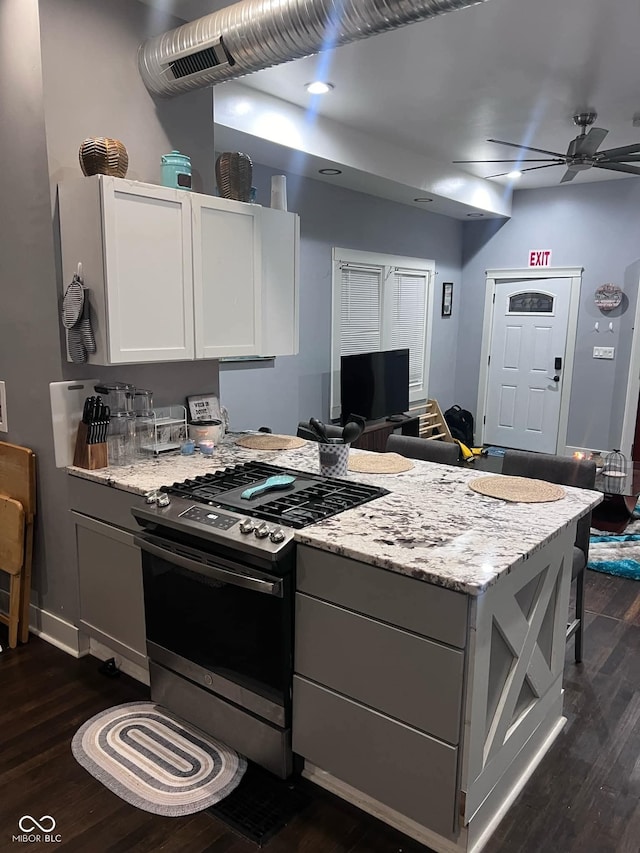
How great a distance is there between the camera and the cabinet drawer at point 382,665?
1576mm

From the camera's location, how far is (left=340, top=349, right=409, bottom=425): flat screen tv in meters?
5.24

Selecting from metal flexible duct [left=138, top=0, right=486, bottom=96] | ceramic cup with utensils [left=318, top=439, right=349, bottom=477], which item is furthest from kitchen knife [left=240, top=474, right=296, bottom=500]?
metal flexible duct [left=138, top=0, right=486, bottom=96]

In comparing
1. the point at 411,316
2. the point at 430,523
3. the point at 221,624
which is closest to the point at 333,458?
the point at 430,523

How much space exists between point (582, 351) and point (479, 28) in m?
4.31

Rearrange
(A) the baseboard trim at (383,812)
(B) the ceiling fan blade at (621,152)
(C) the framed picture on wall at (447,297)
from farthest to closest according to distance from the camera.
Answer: (C) the framed picture on wall at (447,297) → (B) the ceiling fan blade at (621,152) → (A) the baseboard trim at (383,812)

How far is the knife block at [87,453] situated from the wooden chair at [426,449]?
1438 millimetres

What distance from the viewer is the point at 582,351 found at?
645cm

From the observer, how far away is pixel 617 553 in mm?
4020

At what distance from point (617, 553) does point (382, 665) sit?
295 centimetres

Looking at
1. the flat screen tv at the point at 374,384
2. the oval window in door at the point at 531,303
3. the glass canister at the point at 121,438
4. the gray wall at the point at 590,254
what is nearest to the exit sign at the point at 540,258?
the gray wall at the point at 590,254

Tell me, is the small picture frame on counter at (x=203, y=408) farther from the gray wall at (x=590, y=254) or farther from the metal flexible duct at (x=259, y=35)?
the gray wall at (x=590, y=254)

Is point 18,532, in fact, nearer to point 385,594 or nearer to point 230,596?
point 230,596

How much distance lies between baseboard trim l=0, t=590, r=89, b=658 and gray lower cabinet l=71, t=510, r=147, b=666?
91mm

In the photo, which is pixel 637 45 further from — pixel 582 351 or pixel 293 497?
pixel 582 351
